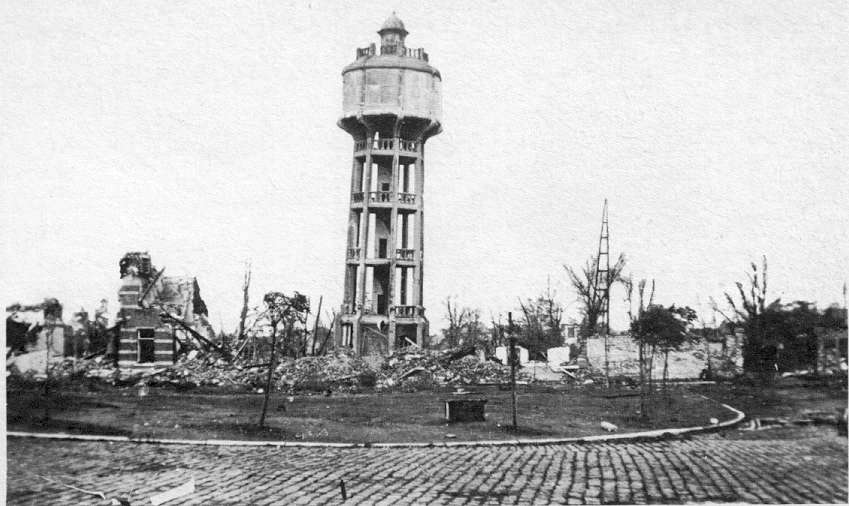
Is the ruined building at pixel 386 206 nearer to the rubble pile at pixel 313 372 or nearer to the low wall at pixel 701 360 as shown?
the rubble pile at pixel 313 372

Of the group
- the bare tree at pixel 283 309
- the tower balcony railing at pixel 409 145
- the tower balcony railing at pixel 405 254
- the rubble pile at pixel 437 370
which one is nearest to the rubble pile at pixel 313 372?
the rubble pile at pixel 437 370

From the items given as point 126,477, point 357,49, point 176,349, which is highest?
point 357,49

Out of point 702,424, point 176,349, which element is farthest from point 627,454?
point 176,349

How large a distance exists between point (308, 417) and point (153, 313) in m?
3.87

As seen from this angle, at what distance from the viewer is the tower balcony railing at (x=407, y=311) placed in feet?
79.4

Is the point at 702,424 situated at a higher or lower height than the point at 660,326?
lower

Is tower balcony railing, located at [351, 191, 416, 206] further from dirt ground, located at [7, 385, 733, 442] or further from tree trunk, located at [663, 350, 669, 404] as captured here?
tree trunk, located at [663, 350, 669, 404]

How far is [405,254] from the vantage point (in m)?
25.6

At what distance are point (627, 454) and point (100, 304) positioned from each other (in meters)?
7.81

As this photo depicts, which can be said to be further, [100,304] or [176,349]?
[176,349]

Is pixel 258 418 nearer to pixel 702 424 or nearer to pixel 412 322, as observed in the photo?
pixel 702 424

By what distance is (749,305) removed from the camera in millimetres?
12430

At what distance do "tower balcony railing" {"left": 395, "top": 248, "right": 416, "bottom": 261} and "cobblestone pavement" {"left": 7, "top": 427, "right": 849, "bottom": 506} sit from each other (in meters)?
13.8

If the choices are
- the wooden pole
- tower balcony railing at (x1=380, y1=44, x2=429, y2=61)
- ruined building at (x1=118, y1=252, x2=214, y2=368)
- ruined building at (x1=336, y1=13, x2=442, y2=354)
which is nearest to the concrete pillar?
ruined building at (x1=336, y1=13, x2=442, y2=354)
